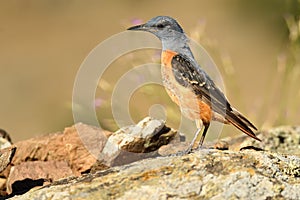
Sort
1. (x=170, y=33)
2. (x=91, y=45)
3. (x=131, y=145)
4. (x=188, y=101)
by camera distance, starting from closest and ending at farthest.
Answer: (x=188, y=101) → (x=131, y=145) → (x=170, y=33) → (x=91, y=45)

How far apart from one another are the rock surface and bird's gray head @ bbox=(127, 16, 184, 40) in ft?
4.71

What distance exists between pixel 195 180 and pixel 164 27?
6.24 ft

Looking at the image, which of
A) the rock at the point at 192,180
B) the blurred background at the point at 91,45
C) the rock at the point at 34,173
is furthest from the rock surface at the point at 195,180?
the blurred background at the point at 91,45

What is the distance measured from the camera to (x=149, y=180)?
16.1 ft

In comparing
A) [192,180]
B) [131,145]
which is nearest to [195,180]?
[192,180]

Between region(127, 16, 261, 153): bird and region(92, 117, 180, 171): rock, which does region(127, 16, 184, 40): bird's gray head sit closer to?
region(127, 16, 261, 153): bird

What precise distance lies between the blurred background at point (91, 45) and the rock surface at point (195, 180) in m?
6.16

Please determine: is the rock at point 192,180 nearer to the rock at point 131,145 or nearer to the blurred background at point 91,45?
the rock at point 131,145

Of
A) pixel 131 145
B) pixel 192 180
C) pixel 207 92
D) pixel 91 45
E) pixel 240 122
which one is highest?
pixel 91 45

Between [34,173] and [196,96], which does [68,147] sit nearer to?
[34,173]

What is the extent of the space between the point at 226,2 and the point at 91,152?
13.7 metres

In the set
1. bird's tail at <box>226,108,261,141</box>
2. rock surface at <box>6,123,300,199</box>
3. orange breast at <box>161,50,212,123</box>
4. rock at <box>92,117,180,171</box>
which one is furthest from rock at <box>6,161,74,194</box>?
bird's tail at <box>226,108,261,141</box>

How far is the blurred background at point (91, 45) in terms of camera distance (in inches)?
548

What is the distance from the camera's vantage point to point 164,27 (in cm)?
638
